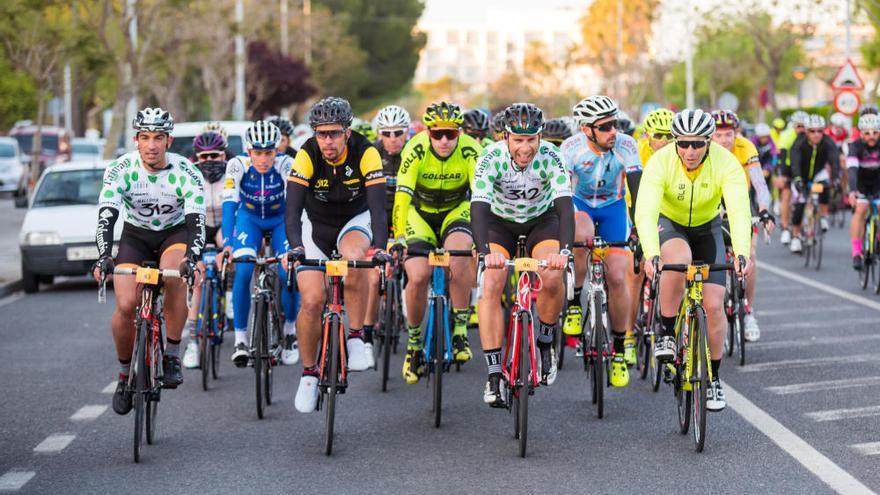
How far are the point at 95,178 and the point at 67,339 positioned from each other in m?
6.17

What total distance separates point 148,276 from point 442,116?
2709 mm

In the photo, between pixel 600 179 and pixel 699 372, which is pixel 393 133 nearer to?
pixel 600 179

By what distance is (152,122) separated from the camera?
8.92m

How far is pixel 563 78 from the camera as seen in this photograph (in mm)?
114250

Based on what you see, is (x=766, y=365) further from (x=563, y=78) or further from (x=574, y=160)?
(x=563, y=78)

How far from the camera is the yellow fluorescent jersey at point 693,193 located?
8.54 m

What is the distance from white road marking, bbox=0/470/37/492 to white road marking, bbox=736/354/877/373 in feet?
18.4

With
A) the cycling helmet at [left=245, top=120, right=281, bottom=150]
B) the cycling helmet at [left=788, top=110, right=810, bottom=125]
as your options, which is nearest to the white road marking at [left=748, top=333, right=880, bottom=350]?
the cycling helmet at [left=245, top=120, right=281, bottom=150]

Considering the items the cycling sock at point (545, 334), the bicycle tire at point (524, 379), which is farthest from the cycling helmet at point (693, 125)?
the cycling sock at point (545, 334)

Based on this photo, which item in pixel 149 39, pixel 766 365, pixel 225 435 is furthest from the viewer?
pixel 149 39

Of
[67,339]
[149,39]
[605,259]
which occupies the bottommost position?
[67,339]

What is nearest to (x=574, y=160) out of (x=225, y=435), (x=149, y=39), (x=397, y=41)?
(x=225, y=435)

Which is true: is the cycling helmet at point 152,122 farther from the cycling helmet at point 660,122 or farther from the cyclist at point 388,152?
the cycling helmet at point 660,122

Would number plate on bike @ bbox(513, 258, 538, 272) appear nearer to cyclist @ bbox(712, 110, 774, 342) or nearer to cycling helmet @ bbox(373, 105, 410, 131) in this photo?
cyclist @ bbox(712, 110, 774, 342)
